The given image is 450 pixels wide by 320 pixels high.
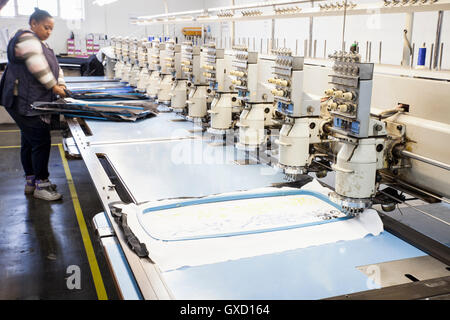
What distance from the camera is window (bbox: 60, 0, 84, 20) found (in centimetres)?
1345

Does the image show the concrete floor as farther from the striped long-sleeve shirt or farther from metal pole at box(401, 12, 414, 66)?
metal pole at box(401, 12, 414, 66)

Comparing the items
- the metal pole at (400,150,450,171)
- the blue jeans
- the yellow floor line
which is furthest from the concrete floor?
the metal pole at (400,150,450,171)

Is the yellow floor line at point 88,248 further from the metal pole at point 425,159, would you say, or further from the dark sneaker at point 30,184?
the metal pole at point 425,159

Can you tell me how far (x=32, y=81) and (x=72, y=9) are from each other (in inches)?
407

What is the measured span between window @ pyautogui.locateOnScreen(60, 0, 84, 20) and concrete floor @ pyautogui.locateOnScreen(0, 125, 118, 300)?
8.56m

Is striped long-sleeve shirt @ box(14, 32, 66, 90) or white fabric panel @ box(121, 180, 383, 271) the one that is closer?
white fabric panel @ box(121, 180, 383, 271)

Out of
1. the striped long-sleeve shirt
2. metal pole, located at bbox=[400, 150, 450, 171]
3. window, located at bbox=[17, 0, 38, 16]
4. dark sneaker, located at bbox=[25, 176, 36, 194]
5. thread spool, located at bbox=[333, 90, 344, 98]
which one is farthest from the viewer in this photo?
window, located at bbox=[17, 0, 38, 16]

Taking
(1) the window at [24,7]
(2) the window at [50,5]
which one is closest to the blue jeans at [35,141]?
(1) the window at [24,7]

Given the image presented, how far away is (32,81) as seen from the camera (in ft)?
13.9

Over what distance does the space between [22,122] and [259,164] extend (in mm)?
2386

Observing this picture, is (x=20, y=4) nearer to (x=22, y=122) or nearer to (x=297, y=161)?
(x=22, y=122)

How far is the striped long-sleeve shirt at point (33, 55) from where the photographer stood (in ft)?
13.5

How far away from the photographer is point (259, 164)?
3.38 meters
